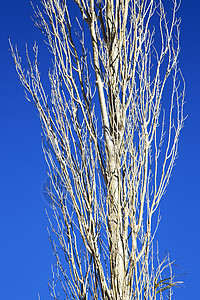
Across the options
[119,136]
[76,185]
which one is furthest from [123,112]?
[76,185]

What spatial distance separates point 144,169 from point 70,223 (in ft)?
2.49

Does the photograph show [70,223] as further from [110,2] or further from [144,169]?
[110,2]

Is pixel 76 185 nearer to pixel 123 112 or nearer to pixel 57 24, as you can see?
pixel 123 112

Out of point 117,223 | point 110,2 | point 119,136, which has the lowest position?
point 117,223

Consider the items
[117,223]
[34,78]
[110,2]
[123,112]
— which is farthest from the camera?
[34,78]

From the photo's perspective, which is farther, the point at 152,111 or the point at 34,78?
the point at 34,78

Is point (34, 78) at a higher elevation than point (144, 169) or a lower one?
higher

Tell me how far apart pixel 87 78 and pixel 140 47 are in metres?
0.49

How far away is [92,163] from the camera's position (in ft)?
10.8

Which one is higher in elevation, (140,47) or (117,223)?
(140,47)

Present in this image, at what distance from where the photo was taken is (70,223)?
11.2ft

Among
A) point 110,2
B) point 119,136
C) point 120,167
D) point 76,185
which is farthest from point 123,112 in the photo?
point 110,2

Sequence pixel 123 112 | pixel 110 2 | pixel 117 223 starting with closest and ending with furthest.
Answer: pixel 117 223 → pixel 123 112 → pixel 110 2

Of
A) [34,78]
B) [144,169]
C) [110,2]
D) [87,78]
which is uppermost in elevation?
[110,2]
